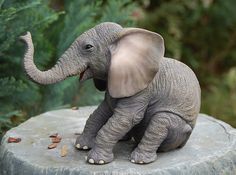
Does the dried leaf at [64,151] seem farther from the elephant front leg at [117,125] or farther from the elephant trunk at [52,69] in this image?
the elephant trunk at [52,69]

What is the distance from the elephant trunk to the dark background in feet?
2.64

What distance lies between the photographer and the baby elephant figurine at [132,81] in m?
2.18

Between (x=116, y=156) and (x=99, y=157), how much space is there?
0.11m

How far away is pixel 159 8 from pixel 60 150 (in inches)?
125

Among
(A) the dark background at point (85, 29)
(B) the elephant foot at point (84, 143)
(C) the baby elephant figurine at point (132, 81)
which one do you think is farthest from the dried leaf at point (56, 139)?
(A) the dark background at point (85, 29)

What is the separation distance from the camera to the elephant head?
217cm

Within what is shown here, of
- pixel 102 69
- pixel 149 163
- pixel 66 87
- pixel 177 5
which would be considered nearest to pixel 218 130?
pixel 149 163

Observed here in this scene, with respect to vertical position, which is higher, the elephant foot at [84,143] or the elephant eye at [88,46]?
the elephant eye at [88,46]

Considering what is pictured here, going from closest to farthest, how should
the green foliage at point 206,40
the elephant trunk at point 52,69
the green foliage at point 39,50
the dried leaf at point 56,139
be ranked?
the elephant trunk at point 52,69 < the dried leaf at point 56,139 < the green foliage at point 39,50 < the green foliage at point 206,40

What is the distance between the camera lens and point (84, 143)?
7.83 feet

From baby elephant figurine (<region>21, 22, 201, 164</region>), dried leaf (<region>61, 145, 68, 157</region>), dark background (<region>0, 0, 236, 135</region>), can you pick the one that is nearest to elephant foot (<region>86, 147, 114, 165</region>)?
baby elephant figurine (<region>21, 22, 201, 164</region>)

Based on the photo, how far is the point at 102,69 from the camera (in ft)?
7.26

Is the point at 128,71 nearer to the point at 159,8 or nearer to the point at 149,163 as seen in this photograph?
the point at 149,163

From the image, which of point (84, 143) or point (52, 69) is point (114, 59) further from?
point (84, 143)
